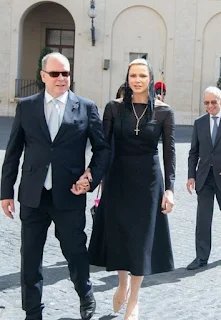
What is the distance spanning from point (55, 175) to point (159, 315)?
156 cm

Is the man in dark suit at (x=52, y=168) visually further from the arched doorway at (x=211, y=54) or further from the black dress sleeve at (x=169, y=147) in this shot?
the arched doorway at (x=211, y=54)

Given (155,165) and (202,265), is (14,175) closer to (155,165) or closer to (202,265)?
(155,165)

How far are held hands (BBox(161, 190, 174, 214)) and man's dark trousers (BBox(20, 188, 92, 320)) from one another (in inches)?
27.0

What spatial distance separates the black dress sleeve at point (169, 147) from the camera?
16.8 ft

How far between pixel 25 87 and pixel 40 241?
86.4 ft

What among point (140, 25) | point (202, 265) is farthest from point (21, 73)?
point (202, 265)

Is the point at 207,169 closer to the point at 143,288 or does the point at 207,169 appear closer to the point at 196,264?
the point at 196,264

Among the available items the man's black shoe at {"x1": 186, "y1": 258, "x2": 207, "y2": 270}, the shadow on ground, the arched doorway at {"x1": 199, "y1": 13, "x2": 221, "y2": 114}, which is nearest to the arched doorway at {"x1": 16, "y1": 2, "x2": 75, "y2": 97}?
the arched doorway at {"x1": 199, "y1": 13, "x2": 221, "y2": 114}

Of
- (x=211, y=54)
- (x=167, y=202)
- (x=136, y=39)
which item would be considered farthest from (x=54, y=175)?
(x=211, y=54)

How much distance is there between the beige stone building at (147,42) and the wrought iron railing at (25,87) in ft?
6.51

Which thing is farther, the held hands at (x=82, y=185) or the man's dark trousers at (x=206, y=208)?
the man's dark trousers at (x=206, y=208)

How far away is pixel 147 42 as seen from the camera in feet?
95.8

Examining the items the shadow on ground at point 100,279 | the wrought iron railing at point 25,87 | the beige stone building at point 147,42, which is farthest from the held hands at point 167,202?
the wrought iron railing at point 25,87

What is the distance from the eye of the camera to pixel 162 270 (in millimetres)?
5203
